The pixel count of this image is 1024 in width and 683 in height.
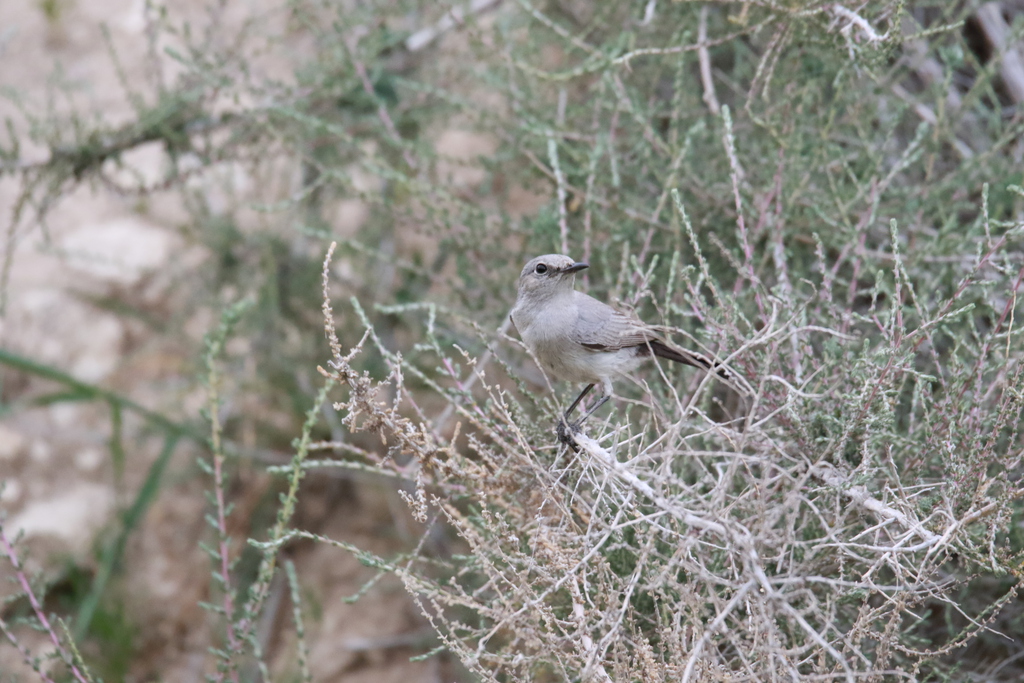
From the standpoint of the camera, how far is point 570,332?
2.61 metres

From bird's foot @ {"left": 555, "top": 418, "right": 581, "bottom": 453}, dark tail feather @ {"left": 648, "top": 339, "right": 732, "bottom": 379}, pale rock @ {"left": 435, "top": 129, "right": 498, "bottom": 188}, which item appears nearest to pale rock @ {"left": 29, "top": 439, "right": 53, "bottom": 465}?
pale rock @ {"left": 435, "top": 129, "right": 498, "bottom": 188}

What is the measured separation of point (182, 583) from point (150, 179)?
2392mm

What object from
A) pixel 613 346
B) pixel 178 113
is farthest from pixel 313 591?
pixel 613 346

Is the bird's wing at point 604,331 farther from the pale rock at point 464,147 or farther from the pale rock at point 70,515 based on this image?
the pale rock at point 70,515

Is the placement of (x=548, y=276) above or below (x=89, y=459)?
above

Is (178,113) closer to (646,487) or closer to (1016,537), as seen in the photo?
(646,487)

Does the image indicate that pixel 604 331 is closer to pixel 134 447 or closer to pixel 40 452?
pixel 134 447

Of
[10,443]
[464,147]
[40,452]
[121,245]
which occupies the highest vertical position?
[121,245]

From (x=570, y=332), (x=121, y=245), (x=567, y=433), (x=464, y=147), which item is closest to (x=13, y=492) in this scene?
(x=121, y=245)

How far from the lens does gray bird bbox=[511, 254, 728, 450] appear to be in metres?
2.60

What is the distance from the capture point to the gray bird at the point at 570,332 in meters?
2.60

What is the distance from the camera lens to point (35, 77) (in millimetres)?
5191

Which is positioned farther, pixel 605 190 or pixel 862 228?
pixel 605 190

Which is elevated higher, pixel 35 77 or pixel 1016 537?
pixel 35 77
